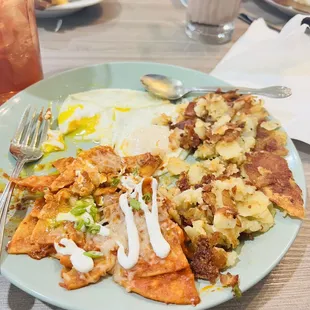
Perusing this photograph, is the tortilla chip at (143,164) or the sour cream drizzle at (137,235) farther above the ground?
the sour cream drizzle at (137,235)

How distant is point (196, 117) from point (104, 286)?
78cm

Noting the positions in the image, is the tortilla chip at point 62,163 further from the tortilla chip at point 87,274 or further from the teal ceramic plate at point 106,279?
the tortilla chip at point 87,274

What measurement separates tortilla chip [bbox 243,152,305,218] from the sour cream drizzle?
0.35 metres

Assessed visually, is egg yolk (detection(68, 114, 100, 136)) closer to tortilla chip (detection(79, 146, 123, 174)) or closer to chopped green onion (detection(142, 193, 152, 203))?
tortilla chip (detection(79, 146, 123, 174))

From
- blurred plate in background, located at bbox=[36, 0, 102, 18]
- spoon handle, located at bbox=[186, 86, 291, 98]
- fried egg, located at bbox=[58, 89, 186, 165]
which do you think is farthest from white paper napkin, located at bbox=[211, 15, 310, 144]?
blurred plate in background, located at bbox=[36, 0, 102, 18]

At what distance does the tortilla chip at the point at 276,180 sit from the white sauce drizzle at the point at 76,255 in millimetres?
575

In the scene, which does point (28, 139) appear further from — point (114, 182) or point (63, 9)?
point (63, 9)

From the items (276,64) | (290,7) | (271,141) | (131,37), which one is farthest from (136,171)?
(290,7)

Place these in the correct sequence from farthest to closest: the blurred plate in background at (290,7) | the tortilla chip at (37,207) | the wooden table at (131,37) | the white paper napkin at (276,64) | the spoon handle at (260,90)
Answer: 1. the blurred plate in background at (290,7)
2. the wooden table at (131,37)
3. the white paper napkin at (276,64)
4. the spoon handle at (260,90)
5. the tortilla chip at (37,207)

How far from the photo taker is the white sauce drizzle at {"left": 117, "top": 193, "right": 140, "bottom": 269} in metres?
1.08

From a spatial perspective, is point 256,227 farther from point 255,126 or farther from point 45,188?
point 45,188

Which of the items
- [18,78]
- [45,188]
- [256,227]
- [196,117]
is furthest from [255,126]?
[18,78]

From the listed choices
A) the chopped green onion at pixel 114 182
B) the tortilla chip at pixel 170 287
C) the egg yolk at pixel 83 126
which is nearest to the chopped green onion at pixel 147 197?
the chopped green onion at pixel 114 182

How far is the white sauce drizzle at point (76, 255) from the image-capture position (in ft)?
3.49
